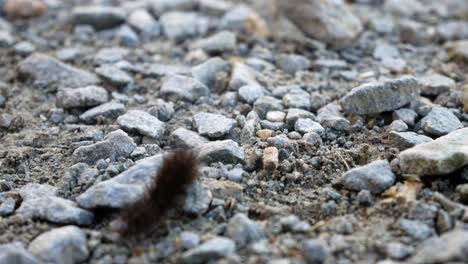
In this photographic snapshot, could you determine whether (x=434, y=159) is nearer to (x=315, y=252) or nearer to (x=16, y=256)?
(x=315, y=252)

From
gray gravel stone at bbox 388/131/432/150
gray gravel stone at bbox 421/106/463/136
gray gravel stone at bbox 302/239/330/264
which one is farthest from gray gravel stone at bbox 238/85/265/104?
gray gravel stone at bbox 302/239/330/264

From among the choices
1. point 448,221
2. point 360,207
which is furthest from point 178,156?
point 448,221

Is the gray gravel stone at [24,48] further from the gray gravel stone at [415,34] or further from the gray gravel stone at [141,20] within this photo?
the gray gravel stone at [415,34]

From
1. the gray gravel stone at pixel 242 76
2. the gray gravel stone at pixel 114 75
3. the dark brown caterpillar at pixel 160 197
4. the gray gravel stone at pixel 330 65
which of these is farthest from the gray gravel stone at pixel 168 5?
the dark brown caterpillar at pixel 160 197

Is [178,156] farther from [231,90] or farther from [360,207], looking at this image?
[231,90]

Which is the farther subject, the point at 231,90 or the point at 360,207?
the point at 231,90

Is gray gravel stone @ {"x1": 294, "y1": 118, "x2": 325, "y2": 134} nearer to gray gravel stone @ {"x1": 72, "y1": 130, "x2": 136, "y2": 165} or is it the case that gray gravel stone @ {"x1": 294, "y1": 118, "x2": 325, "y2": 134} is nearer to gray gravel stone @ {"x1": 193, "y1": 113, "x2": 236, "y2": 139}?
gray gravel stone @ {"x1": 193, "y1": 113, "x2": 236, "y2": 139}

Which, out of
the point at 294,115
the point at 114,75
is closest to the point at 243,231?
the point at 294,115
